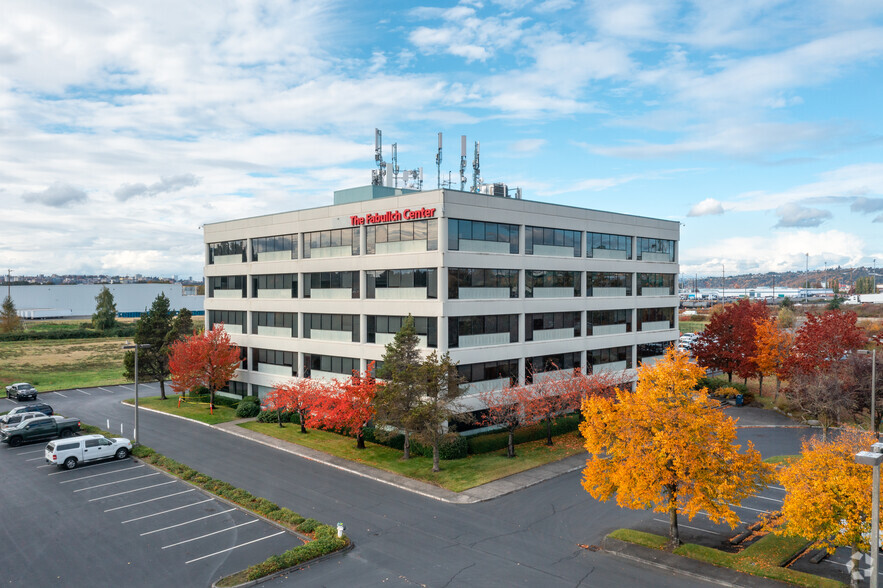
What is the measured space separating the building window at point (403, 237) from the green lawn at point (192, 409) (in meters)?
19.9

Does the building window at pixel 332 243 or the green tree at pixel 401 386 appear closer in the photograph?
the green tree at pixel 401 386

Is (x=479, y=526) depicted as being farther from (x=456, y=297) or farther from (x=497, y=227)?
(x=497, y=227)

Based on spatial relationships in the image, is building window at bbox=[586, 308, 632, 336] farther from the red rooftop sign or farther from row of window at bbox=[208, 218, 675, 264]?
the red rooftop sign

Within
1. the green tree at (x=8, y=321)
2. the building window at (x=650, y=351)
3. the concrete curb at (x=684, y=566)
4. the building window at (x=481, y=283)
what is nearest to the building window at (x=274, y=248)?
the building window at (x=481, y=283)

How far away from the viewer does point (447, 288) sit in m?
39.0

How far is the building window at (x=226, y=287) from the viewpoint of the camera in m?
56.1

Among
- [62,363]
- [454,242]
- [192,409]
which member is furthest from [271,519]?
[62,363]

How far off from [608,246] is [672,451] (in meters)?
32.7

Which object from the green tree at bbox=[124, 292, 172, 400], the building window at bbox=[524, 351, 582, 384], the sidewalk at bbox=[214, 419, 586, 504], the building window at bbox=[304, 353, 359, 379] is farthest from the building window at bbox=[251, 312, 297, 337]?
the building window at bbox=[524, 351, 582, 384]

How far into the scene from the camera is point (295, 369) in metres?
50.0

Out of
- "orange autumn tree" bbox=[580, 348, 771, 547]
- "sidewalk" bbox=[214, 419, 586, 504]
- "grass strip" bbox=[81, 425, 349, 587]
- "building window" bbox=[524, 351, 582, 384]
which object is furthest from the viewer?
"building window" bbox=[524, 351, 582, 384]

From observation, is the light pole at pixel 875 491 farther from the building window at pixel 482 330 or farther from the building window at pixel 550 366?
the building window at pixel 550 366

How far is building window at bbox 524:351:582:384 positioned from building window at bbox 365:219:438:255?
41.9ft

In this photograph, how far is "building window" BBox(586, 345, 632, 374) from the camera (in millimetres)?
50375
